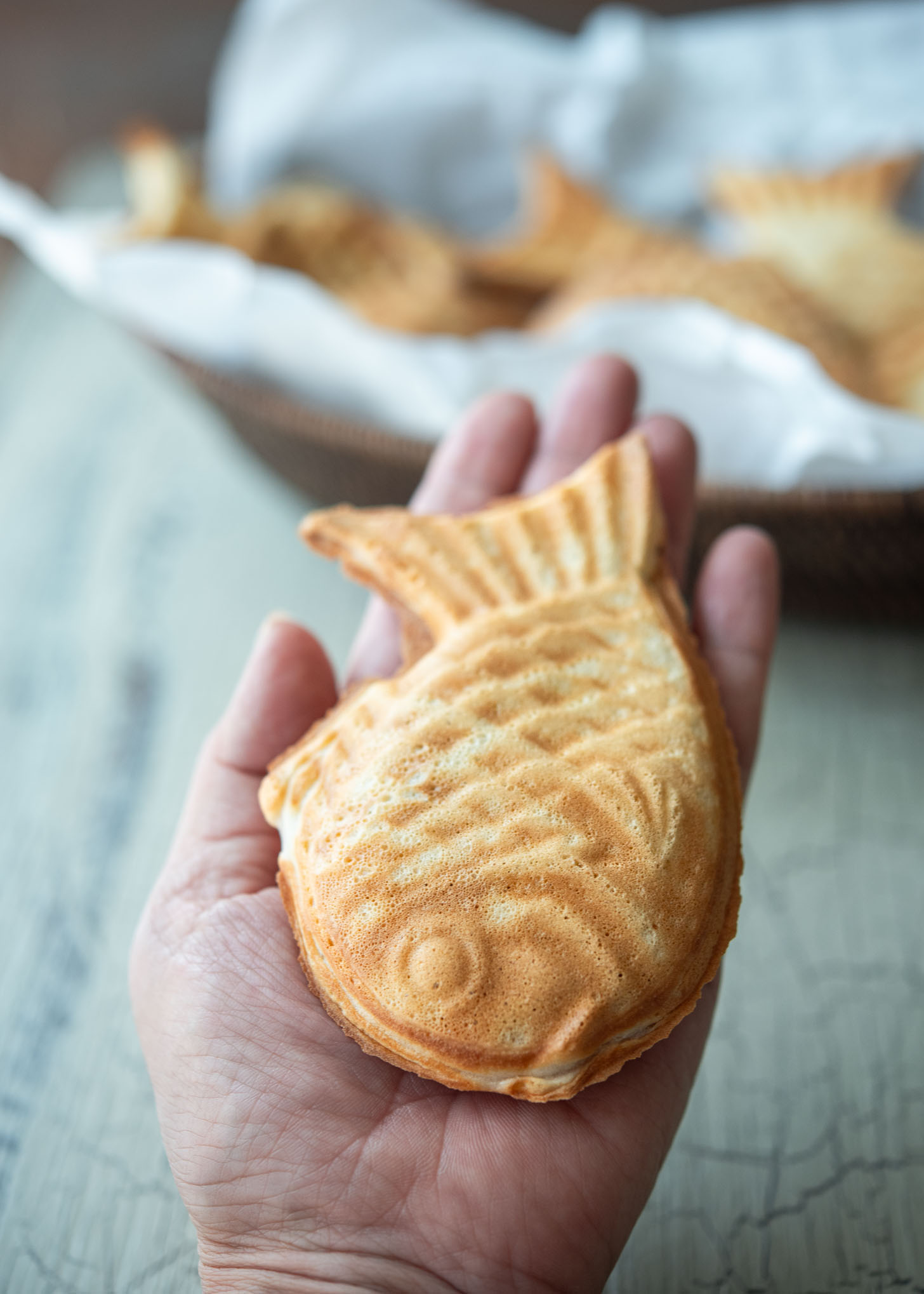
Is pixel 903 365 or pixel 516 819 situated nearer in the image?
pixel 516 819

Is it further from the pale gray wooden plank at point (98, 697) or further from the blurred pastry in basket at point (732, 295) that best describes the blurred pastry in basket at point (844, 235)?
the pale gray wooden plank at point (98, 697)

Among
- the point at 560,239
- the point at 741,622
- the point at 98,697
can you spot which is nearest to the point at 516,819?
the point at 741,622

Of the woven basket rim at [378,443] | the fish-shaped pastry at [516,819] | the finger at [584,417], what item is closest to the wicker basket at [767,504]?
the woven basket rim at [378,443]

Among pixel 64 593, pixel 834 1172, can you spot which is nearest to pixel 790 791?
pixel 834 1172

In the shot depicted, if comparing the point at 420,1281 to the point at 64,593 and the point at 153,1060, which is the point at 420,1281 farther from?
the point at 64,593

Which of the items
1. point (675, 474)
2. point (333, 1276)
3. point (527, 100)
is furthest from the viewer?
point (527, 100)

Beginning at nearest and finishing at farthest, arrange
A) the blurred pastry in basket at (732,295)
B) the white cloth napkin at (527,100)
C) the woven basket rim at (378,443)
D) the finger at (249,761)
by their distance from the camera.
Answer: the finger at (249,761) → the woven basket rim at (378,443) → the blurred pastry in basket at (732,295) → the white cloth napkin at (527,100)

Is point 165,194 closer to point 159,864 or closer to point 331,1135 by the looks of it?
point 159,864
